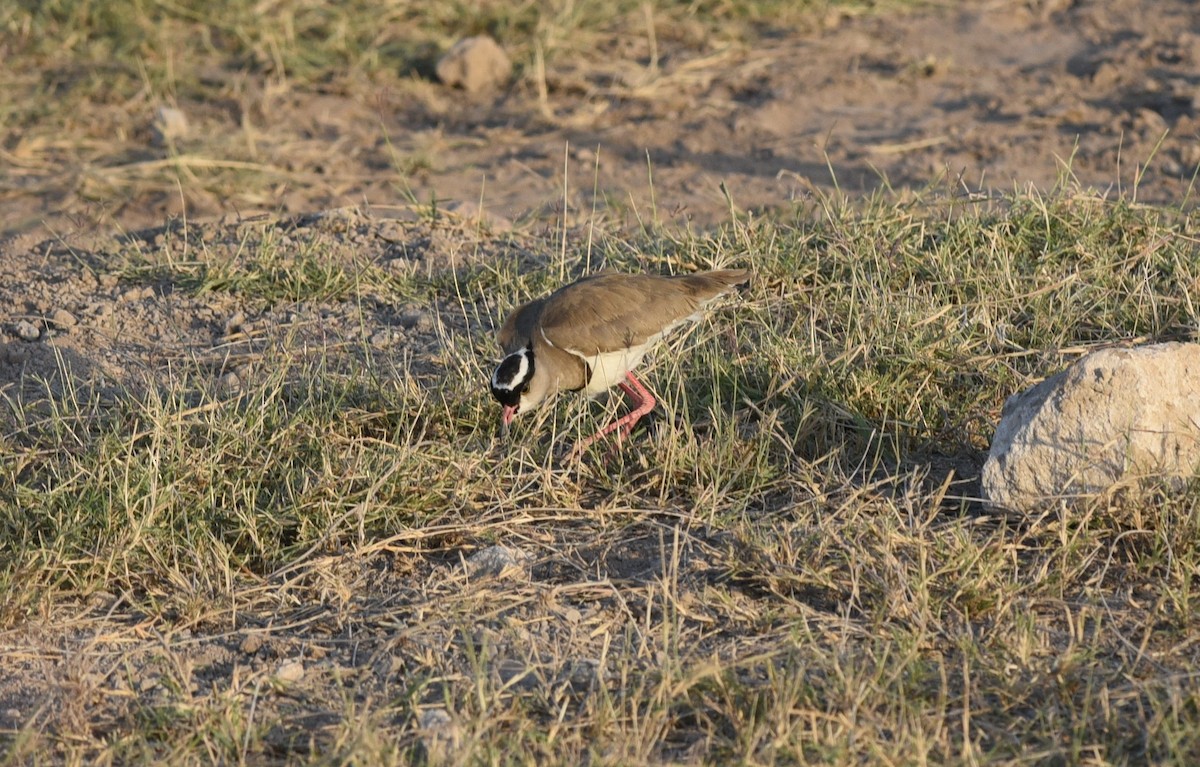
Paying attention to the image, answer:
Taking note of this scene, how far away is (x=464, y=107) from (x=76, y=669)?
5931mm

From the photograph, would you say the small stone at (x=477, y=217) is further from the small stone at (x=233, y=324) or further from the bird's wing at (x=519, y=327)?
the bird's wing at (x=519, y=327)

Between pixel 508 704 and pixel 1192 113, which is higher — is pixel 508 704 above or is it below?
above

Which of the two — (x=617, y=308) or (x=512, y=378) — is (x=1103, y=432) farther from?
(x=512, y=378)

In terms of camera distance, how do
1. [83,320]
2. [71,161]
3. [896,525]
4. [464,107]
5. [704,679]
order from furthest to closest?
1. [464,107]
2. [71,161]
3. [83,320]
4. [896,525]
5. [704,679]

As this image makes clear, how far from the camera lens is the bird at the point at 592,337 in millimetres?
4941

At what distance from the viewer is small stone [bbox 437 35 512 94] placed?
9352mm

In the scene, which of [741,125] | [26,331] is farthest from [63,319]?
[741,125]

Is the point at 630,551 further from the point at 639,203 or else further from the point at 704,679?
the point at 639,203

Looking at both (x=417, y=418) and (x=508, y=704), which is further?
(x=417, y=418)

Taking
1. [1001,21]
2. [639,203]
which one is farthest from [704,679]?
[1001,21]

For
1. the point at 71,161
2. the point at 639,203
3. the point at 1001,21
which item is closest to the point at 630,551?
the point at 639,203

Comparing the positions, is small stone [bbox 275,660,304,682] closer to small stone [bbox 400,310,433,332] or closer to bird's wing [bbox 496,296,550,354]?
bird's wing [bbox 496,296,550,354]

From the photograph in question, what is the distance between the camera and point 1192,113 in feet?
27.9

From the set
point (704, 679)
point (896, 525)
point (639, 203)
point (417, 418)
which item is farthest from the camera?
point (639, 203)
